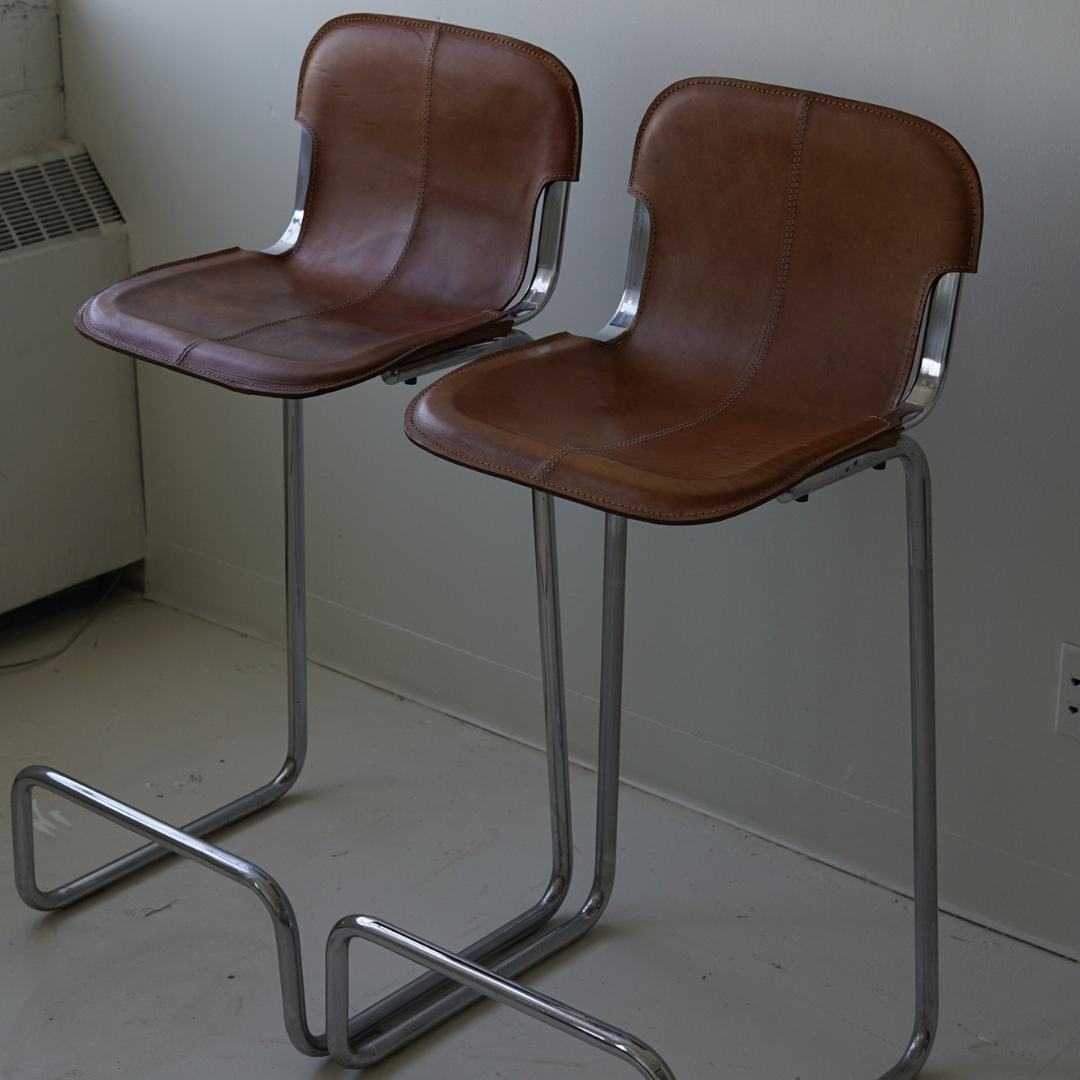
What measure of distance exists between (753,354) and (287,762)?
3.15 feet

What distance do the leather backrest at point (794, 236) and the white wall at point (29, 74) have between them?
4.16 feet

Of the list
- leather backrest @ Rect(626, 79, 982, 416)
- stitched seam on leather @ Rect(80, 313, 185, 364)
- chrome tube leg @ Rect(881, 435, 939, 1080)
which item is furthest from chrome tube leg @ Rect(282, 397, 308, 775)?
chrome tube leg @ Rect(881, 435, 939, 1080)

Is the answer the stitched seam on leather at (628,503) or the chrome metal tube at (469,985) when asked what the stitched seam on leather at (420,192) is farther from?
the chrome metal tube at (469,985)

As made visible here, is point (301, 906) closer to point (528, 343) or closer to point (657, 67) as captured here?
point (528, 343)

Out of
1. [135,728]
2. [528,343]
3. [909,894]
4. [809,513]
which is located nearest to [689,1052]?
[909,894]

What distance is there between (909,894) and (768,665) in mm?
343

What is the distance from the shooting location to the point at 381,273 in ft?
5.75

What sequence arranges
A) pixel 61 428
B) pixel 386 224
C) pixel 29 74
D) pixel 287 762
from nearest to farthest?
pixel 386 224 < pixel 287 762 < pixel 29 74 < pixel 61 428

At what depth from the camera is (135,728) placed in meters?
2.29

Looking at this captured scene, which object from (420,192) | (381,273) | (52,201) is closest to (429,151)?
(420,192)

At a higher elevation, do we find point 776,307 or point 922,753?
point 776,307

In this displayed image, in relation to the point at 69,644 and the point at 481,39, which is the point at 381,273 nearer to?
the point at 481,39

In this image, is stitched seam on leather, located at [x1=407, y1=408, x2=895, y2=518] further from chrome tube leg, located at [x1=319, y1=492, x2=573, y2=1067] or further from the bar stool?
chrome tube leg, located at [x1=319, y1=492, x2=573, y2=1067]

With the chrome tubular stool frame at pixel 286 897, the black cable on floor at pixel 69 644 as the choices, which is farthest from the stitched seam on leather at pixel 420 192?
the black cable on floor at pixel 69 644
